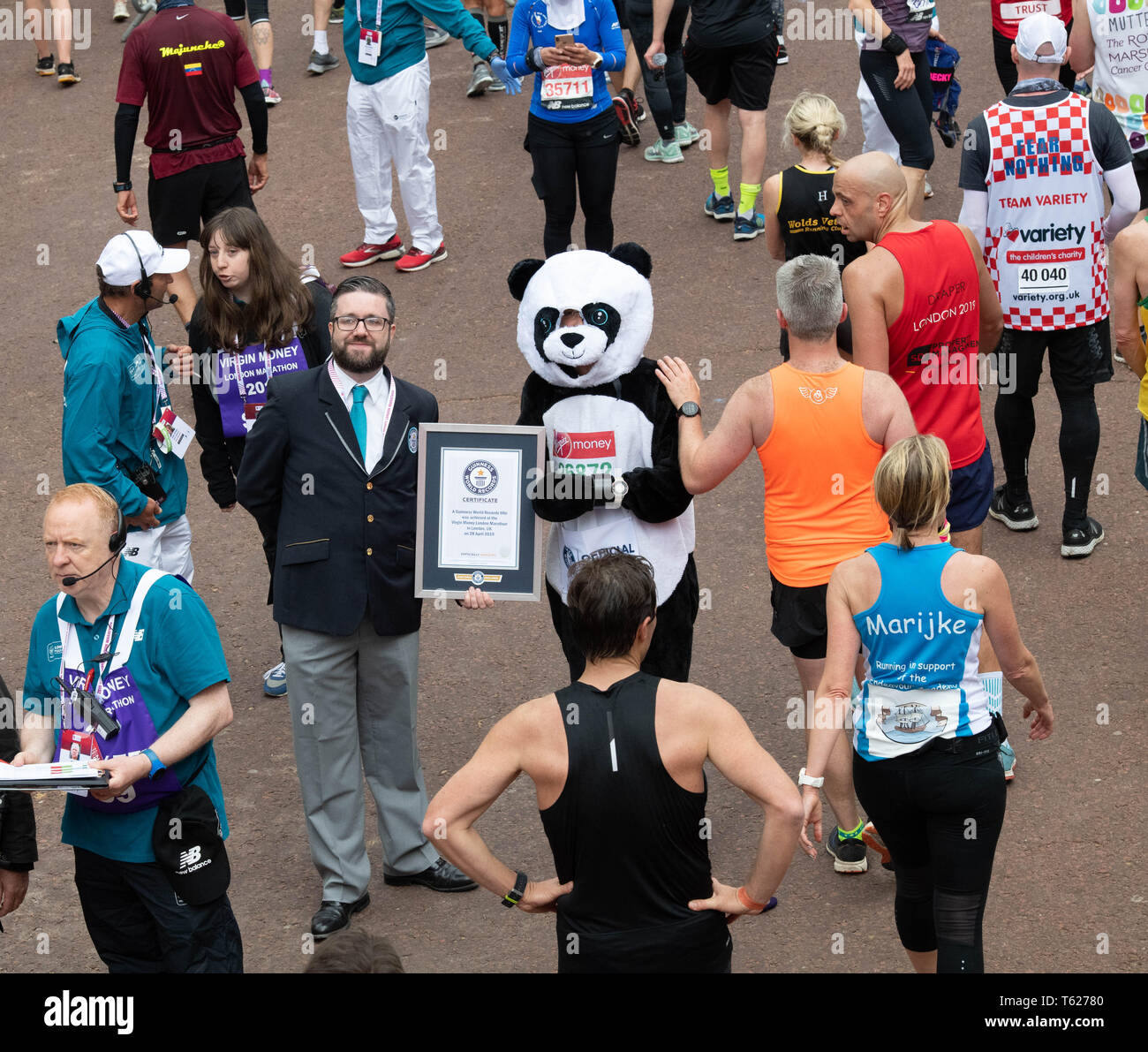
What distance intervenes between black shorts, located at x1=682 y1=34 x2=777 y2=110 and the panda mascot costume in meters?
4.98

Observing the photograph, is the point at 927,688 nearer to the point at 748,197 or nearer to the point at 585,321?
the point at 585,321

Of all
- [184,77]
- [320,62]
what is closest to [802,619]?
[184,77]

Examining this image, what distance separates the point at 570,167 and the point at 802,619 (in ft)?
15.1

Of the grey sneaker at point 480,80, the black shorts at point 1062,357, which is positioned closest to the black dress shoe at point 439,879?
the black shorts at point 1062,357

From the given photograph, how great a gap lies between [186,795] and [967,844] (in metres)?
2.14

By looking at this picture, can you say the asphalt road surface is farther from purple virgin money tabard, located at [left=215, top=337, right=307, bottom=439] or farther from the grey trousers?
purple virgin money tabard, located at [left=215, top=337, right=307, bottom=439]

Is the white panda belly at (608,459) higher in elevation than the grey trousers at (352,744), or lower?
higher

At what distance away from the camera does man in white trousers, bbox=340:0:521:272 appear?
9.65 meters

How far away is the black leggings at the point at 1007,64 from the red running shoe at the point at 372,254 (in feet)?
14.1

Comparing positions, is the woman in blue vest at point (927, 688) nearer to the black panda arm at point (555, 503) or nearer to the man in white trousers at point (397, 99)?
the black panda arm at point (555, 503)

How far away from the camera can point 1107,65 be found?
7.89m

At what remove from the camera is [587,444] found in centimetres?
499

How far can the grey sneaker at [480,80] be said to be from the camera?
1251 centimetres
